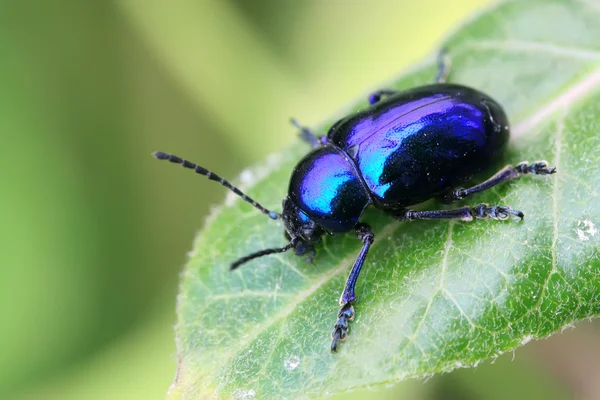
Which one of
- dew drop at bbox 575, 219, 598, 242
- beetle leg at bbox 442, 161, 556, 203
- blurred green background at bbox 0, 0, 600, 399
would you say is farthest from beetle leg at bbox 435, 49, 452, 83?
dew drop at bbox 575, 219, 598, 242

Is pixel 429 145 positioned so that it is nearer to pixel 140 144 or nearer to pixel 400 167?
pixel 400 167

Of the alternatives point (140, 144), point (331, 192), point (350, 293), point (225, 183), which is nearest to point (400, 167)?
point (331, 192)

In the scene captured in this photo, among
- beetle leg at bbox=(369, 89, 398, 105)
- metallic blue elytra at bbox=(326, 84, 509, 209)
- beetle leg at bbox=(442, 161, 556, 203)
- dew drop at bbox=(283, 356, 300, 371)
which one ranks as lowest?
beetle leg at bbox=(442, 161, 556, 203)

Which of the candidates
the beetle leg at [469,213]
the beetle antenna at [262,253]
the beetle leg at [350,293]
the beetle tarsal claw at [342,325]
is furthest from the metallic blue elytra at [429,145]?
the beetle tarsal claw at [342,325]

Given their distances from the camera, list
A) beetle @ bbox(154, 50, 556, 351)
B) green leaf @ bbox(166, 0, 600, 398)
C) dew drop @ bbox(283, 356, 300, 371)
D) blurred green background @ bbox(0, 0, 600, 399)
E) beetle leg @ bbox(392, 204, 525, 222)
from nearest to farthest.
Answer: green leaf @ bbox(166, 0, 600, 398) → dew drop @ bbox(283, 356, 300, 371) → beetle leg @ bbox(392, 204, 525, 222) → beetle @ bbox(154, 50, 556, 351) → blurred green background @ bbox(0, 0, 600, 399)

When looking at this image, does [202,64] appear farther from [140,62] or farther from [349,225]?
[349,225]

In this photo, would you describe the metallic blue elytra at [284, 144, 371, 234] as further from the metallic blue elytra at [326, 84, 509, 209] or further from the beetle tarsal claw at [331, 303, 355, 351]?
the beetle tarsal claw at [331, 303, 355, 351]

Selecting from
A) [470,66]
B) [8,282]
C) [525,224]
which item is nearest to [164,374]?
[8,282]
